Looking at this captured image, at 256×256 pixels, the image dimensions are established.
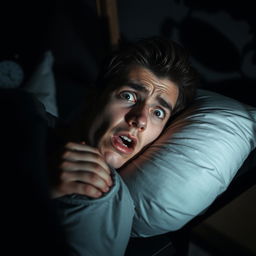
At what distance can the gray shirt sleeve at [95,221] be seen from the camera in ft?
2.14

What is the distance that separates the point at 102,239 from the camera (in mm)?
673

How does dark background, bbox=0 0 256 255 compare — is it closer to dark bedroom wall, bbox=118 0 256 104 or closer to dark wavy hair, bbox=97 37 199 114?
dark bedroom wall, bbox=118 0 256 104

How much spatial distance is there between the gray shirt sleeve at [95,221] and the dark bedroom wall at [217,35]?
2.82 feet

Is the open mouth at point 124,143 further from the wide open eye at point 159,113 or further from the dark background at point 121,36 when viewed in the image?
the dark background at point 121,36

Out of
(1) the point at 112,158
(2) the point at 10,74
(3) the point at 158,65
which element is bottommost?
(2) the point at 10,74

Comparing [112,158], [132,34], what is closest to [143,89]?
[112,158]

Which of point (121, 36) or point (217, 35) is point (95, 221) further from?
point (121, 36)

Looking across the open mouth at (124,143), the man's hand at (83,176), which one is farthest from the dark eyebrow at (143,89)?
the man's hand at (83,176)

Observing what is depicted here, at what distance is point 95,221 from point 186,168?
0.32 metres

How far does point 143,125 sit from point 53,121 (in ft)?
1.37

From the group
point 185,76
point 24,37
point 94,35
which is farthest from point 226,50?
point 24,37

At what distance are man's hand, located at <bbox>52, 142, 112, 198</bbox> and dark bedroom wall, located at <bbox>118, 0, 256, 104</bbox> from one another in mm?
857

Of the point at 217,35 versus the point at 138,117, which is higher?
the point at 217,35

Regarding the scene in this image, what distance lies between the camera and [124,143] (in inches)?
Answer: 38.1
